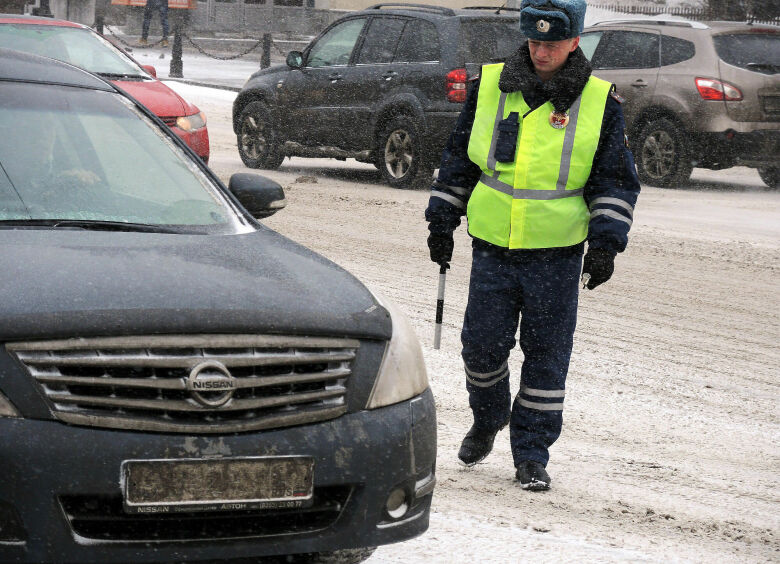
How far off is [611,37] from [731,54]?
1.75 meters

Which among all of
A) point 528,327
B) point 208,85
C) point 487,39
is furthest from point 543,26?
point 208,85

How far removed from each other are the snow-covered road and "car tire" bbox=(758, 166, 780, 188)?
310 cm

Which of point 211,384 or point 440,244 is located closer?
point 211,384

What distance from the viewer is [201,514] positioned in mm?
3623

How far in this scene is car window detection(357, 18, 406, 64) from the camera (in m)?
15.1

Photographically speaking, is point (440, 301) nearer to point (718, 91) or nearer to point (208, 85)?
point (718, 91)

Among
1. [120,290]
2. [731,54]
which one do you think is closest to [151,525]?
[120,290]

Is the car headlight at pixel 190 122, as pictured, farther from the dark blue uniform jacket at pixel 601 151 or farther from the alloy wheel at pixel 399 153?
the dark blue uniform jacket at pixel 601 151

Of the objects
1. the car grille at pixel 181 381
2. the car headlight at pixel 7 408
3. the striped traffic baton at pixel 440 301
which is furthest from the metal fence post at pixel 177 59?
the car headlight at pixel 7 408

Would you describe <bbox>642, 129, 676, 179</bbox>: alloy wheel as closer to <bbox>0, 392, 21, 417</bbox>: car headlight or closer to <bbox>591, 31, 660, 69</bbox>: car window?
<bbox>591, 31, 660, 69</bbox>: car window

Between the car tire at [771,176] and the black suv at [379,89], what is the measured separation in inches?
150

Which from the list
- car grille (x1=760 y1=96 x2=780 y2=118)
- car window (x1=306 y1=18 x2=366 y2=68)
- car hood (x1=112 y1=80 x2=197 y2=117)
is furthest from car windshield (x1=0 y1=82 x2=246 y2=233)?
car grille (x1=760 y1=96 x2=780 y2=118)

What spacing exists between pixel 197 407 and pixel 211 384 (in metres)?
0.07

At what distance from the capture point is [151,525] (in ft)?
11.7
